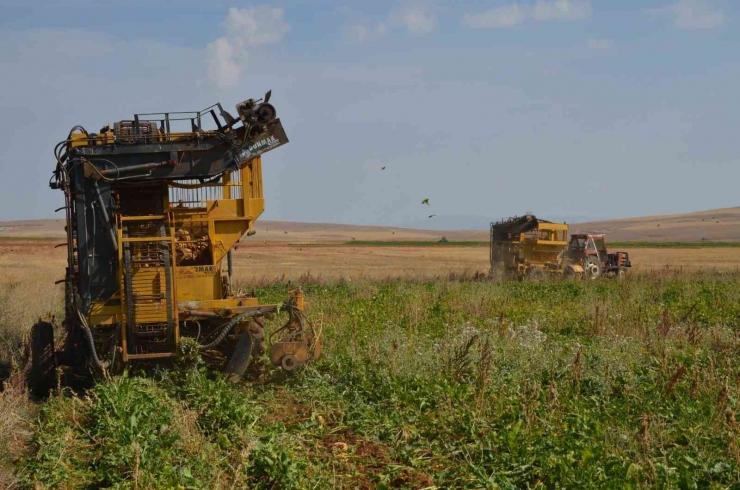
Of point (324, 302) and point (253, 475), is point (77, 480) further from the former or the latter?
point (324, 302)

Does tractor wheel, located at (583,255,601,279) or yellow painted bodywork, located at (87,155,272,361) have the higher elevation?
yellow painted bodywork, located at (87,155,272,361)

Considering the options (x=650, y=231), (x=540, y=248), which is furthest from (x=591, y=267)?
(x=650, y=231)

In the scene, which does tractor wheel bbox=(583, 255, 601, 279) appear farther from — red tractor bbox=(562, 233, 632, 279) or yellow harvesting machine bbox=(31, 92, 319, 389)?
yellow harvesting machine bbox=(31, 92, 319, 389)

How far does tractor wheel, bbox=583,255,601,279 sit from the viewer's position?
28750 millimetres

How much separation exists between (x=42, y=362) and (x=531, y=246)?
2034cm

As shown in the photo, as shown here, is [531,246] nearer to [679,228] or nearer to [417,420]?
[417,420]

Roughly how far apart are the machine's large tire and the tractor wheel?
21.0 m

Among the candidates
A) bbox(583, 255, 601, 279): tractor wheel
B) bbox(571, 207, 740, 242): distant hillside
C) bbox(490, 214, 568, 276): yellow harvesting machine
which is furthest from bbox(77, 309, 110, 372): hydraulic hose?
bbox(571, 207, 740, 242): distant hillside

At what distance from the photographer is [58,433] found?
323 inches

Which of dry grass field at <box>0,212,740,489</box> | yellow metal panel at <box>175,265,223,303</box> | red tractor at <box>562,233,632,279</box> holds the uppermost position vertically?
yellow metal panel at <box>175,265,223,303</box>

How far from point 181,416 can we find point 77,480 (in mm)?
1320

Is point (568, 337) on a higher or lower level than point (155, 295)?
lower

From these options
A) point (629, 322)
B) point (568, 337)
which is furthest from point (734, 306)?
point (568, 337)

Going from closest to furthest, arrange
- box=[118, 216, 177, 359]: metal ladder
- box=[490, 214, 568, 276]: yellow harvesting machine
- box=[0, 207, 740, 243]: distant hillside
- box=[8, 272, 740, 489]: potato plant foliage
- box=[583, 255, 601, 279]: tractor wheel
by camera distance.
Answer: box=[8, 272, 740, 489]: potato plant foliage, box=[118, 216, 177, 359]: metal ladder, box=[490, 214, 568, 276]: yellow harvesting machine, box=[583, 255, 601, 279]: tractor wheel, box=[0, 207, 740, 243]: distant hillside
